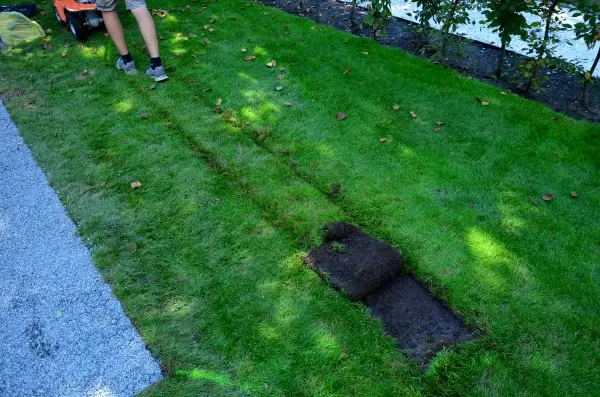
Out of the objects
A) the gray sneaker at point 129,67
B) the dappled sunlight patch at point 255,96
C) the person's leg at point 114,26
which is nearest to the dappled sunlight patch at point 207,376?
the dappled sunlight patch at point 255,96

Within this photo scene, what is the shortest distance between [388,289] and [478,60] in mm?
3881

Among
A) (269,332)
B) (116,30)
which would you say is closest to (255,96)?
(116,30)

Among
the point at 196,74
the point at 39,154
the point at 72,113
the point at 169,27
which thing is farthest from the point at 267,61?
the point at 39,154

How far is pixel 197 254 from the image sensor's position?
292 centimetres

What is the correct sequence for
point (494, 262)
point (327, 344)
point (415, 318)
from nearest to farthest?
point (327, 344) < point (415, 318) < point (494, 262)

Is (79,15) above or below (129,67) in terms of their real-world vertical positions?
above

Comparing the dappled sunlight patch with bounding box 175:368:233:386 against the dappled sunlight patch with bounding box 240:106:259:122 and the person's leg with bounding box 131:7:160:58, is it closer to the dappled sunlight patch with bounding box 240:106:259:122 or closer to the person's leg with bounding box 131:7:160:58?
the dappled sunlight patch with bounding box 240:106:259:122

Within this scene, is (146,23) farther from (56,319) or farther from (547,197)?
(547,197)

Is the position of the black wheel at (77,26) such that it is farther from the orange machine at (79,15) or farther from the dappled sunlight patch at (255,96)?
the dappled sunlight patch at (255,96)

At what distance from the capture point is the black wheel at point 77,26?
18.0 feet

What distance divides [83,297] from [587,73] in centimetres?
450

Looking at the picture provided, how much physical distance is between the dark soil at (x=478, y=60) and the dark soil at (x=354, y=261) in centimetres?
288

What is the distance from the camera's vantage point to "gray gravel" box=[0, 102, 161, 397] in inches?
88.7

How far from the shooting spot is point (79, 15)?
5504 millimetres
